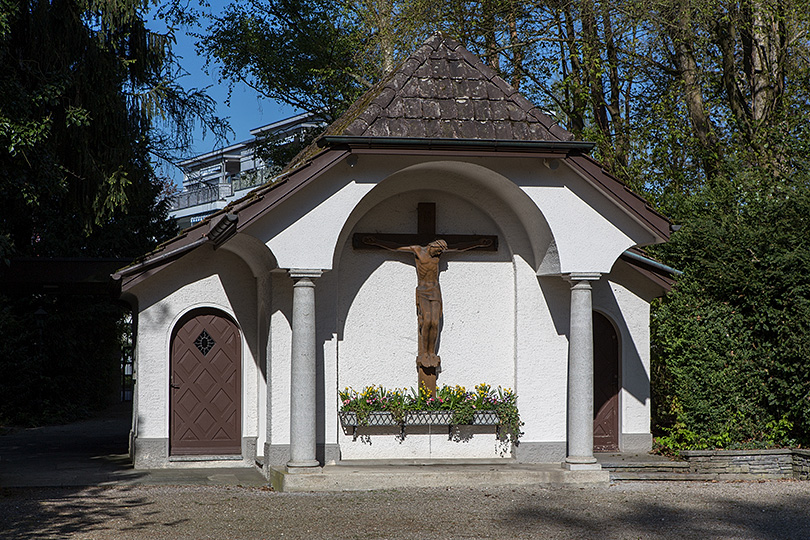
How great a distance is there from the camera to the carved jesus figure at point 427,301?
12141 millimetres

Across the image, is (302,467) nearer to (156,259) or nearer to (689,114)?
(156,259)

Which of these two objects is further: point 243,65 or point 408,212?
point 243,65

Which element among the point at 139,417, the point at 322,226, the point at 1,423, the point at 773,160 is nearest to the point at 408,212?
the point at 322,226

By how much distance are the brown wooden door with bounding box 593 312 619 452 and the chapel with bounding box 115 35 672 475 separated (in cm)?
3

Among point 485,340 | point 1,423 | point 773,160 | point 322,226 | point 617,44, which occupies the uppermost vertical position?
point 617,44

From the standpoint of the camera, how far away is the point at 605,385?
13.6 metres

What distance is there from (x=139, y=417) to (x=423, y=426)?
399cm

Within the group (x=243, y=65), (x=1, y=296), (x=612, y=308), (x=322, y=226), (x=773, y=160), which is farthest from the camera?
(x=243, y=65)

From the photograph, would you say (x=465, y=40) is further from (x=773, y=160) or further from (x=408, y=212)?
(x=408, y=212)

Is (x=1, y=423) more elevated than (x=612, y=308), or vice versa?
(x=612, y=308)

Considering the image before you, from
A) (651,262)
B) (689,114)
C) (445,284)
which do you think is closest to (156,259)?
(445,284)

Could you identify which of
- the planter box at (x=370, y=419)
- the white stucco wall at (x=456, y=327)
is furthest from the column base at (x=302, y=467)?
the white stucco wall at (x=456, y=327)

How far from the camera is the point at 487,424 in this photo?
12.1m

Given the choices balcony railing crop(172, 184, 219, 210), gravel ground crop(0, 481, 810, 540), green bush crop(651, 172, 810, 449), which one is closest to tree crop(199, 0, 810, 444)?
green bush crop(651, 172, 810, 449)
